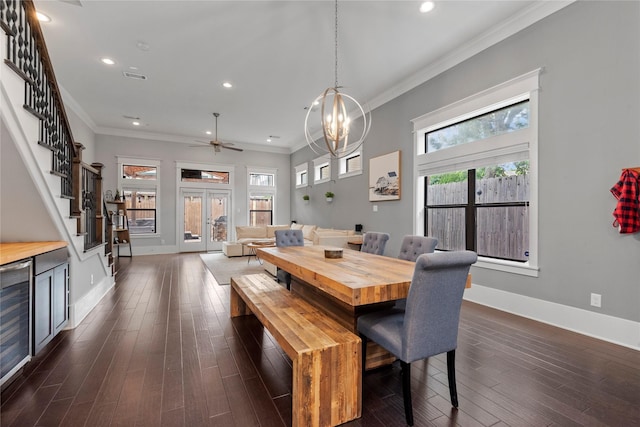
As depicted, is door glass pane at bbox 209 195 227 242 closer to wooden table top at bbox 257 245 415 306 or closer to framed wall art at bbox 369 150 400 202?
framed wall art at bbox 369 150 400 202

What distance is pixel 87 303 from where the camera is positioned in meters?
3.30

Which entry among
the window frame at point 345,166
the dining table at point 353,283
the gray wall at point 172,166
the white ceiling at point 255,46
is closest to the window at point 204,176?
the gray wall at point 172,166

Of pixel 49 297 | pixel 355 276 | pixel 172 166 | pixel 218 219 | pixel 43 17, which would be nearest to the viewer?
pixel 355 276

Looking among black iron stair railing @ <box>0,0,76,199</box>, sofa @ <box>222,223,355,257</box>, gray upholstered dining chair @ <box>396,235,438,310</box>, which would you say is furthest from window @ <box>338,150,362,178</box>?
black iron stair railing @ <box>0,0,76,199</box>

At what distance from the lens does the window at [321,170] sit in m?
7.46

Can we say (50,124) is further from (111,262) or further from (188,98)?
(188,98)

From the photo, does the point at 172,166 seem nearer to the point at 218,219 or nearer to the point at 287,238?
the point at 218,219

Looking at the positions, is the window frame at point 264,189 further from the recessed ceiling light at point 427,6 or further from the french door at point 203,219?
the recessed ceiling light at point 427,6

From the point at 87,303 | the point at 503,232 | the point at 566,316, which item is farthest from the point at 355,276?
the point at 87,303

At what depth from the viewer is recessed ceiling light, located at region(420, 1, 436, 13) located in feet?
9.78

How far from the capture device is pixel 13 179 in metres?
2.23

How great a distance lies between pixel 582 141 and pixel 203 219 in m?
8.70

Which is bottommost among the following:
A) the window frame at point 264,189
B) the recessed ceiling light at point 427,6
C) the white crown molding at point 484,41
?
the window frame at point 264,189

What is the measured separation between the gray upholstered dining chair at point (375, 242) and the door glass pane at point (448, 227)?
139cm
